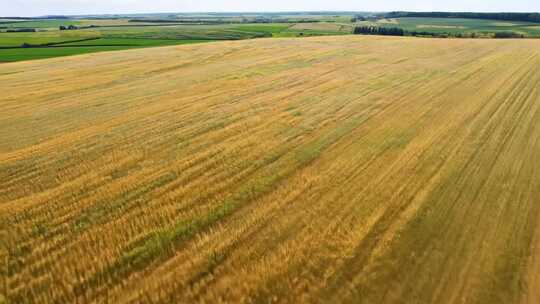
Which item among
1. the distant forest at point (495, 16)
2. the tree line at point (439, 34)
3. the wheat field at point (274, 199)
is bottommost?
the wheat field at point (274, 199)

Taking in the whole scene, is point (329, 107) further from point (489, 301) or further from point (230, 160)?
point (489, 301)

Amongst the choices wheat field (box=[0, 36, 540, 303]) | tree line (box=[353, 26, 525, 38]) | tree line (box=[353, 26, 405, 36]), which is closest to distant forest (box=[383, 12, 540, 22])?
tree line (box=[353, 26, 525, 38])

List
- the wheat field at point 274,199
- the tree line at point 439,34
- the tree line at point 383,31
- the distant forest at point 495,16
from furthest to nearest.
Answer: the distant forest at point 495,16 → the tree line at point 383,31 → the tree line at point 439,34 → the wheat field at point 274,199

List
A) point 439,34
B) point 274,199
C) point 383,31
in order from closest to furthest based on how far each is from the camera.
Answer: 1. point 274,199
2. point 439,34
3. point 383,31

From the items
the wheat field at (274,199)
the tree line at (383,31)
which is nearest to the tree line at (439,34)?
the tree line at (383,31)

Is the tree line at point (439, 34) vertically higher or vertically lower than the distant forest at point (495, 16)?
lower

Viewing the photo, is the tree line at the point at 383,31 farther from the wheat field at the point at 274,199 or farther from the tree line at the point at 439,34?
the wheat field at the point at 274,199

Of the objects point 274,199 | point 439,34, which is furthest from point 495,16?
point 274,199

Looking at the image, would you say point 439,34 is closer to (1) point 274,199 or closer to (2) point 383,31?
(2) point 383,31

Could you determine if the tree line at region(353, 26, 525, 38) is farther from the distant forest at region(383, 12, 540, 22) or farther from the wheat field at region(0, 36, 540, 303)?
the wheat field at region(0, 36, 540, 303)
